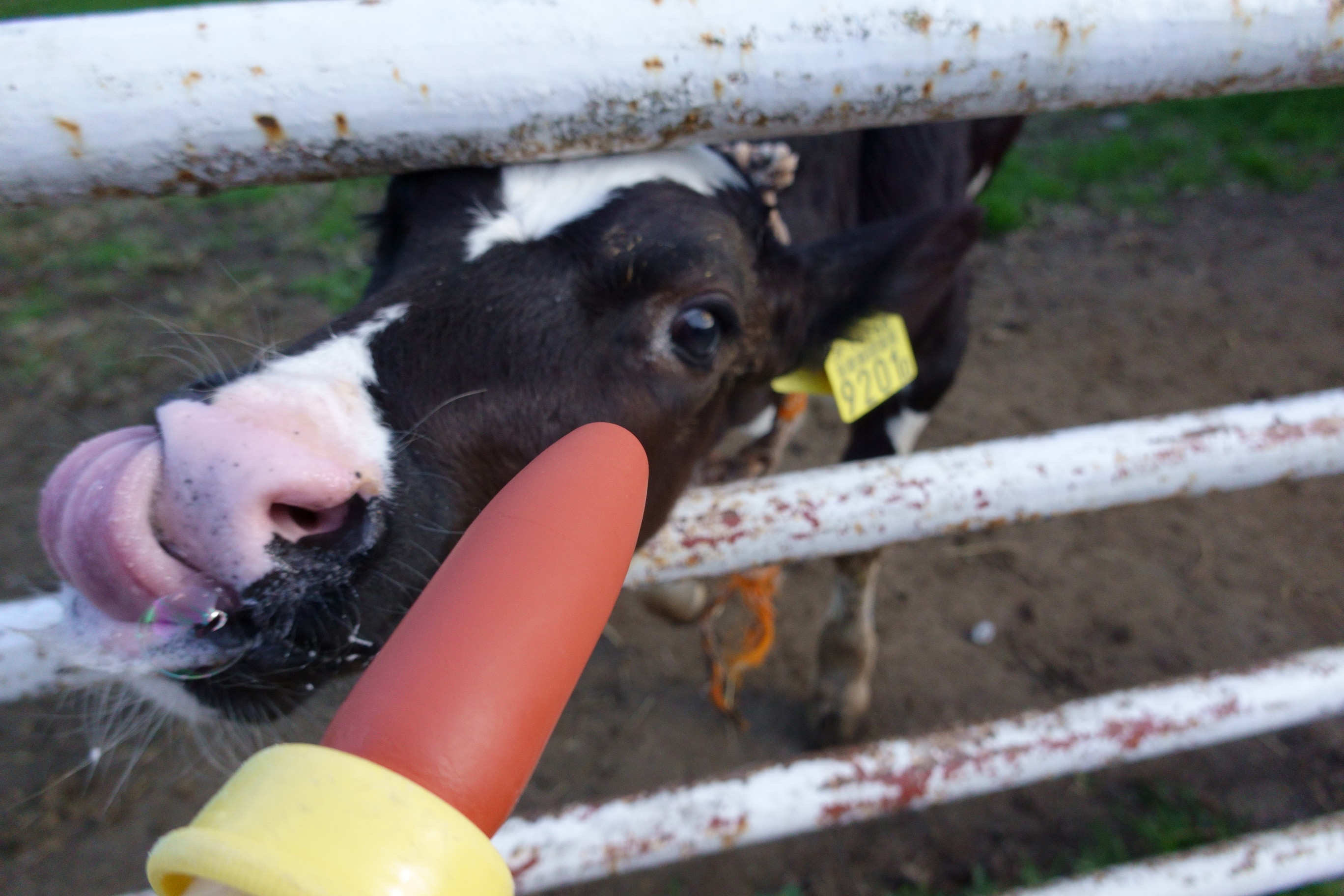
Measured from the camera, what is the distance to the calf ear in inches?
61.4

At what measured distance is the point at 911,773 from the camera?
1.43 m

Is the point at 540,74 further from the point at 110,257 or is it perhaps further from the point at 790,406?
the point at 110,257

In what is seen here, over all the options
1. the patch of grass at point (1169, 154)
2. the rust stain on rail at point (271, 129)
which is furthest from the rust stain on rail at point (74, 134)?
the patch of grass at point (1169, 154)

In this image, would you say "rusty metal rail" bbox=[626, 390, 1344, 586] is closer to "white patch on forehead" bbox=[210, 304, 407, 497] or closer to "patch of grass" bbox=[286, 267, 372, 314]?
"white patch on forehead" bbox=[210, 304, 407, 497]

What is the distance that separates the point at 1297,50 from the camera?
37.6 inches

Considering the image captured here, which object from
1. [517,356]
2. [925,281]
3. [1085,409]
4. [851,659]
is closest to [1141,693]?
[925,281]

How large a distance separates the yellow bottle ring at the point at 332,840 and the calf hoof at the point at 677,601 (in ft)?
7.38

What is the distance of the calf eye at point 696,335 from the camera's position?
51.3 inches

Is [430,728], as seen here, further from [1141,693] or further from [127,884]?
[127,884]

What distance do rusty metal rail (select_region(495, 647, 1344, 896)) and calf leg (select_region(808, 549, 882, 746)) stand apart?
1008 mm

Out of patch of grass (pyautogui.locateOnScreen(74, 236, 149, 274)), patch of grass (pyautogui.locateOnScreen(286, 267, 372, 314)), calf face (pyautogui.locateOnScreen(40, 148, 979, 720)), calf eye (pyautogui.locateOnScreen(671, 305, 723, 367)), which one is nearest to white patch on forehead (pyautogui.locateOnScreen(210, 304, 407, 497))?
calf face (pyautogui.locateOnScreen(40, 148, 979, 720))

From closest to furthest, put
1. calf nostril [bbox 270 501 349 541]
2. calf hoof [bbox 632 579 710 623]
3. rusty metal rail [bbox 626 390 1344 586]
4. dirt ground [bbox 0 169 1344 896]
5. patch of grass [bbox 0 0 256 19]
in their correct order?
→ calf nostril [bbox 270 501 349 541] < rusty metal rail [bbox 626 390 1344 586] < dirt ground [bbox 0 169 1344 896] < calf hoof [bbox 632 579 710 623] < patch of grass [bbox 0 0 256 19]

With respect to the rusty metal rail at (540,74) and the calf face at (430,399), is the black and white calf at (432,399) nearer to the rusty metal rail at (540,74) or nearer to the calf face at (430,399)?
the calf face at (430,399)

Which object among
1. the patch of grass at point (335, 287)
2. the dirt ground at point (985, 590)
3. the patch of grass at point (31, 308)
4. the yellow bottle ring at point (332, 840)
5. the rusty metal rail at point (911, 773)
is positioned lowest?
the dirt ground at point (985, 590)
